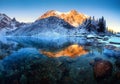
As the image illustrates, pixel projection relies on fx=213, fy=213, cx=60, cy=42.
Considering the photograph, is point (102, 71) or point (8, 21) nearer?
point (102, 71)

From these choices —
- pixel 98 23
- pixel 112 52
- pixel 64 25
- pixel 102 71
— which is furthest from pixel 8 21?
pixel 102 71

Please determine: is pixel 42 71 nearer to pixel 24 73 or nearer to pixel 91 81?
pixel 24 73

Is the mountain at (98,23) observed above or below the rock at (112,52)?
above

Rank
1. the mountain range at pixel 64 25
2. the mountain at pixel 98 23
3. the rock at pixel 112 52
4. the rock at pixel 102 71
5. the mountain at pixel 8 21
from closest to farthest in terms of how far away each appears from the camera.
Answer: the rock at pixel 102 71, the rock at pixel 112 52, the mountain at pixel 98 23, the mountain range at pixel 64 25, the mountain at pixel 8 21

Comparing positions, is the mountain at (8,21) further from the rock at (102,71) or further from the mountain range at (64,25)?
the rock at (102,71)

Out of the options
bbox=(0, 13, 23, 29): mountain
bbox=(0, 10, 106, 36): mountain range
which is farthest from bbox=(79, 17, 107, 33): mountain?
bbox=(0, 13, 23, 29): mountain

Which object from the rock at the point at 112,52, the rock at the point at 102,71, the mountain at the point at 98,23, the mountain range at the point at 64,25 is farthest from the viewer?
the mountain range at the point at 64,25

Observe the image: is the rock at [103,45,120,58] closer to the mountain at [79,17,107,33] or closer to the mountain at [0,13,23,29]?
the mountain at [79,17,107,33]

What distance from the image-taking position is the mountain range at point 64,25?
21.3 m

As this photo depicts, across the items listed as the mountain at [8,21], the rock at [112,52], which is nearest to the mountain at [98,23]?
the rock at [112,52]

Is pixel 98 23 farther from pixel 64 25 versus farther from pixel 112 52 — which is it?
pixel 64 25

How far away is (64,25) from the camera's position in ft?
292

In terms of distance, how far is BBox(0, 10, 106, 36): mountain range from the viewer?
21.3 metres

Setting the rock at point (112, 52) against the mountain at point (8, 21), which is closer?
the rock at point (112, 52)
